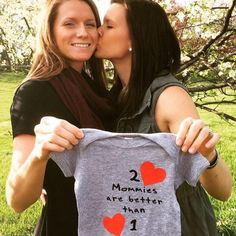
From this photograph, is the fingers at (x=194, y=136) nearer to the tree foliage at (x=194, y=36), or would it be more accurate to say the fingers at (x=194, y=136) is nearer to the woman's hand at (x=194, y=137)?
the woman's hand at (x=194, y=137)

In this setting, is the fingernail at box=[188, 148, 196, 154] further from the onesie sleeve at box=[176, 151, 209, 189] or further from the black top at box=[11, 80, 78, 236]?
the black top at box=[11, 80, 78, 236]

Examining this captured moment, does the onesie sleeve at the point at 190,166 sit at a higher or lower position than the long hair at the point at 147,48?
lower

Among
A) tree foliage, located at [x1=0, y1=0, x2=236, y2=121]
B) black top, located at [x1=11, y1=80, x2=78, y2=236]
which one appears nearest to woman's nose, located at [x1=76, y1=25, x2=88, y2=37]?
black top, located at [x1=11, y1=80, x2=78, y2=236]

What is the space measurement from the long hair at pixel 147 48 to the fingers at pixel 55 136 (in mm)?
616

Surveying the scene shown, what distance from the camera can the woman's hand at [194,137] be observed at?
169 centimetres

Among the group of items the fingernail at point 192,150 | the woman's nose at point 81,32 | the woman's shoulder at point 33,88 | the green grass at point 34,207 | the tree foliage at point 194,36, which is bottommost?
the green grass at point 34,207

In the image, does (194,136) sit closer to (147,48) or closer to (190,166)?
(190,166)

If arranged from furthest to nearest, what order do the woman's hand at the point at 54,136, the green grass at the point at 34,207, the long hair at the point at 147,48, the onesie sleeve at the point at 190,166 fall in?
the green grass at the point at 34,207, the long hair at the point at 147,48, the onesie sleeve at the point at 190,166, the woman's hand at the point at 54,136

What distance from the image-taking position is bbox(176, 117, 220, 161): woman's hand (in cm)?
169

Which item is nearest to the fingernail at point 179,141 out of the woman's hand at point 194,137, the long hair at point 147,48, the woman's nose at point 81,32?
the woman's hand at point 194,137

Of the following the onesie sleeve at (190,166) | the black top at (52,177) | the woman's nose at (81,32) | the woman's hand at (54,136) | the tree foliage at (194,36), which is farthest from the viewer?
the tree foliage at (194,36)

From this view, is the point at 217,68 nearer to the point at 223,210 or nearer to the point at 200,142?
the point at 223,210

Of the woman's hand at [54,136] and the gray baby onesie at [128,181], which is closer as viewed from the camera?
the woman's hand at [54,136]

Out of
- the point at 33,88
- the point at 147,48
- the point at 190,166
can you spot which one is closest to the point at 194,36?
the point at 147,48
